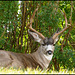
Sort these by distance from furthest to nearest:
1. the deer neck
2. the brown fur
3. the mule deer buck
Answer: the deer neck → the mule deer buck → the brown fur

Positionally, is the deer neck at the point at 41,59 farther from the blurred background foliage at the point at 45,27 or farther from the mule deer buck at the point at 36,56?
the blurred background foliage at the point at 45,27

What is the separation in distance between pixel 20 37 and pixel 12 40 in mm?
1019

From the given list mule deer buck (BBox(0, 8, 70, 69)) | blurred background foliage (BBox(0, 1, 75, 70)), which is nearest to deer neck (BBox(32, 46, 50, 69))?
mule deer buck (BBox(0, 8, 70, 69))

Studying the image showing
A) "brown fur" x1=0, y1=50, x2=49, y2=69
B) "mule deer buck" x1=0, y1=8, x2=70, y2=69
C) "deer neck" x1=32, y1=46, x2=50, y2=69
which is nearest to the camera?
"brown fur" x1=0, y1=50, x2=49, y2=69

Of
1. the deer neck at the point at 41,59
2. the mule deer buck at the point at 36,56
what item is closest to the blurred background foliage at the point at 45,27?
the mule deer buck at the point at 36,56

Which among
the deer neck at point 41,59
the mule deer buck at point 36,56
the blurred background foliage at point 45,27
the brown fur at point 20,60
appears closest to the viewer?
the brown fur at point 20,60

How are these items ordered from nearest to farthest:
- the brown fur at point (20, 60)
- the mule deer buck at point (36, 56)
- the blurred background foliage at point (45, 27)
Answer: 1. the brown fur at point (20, 60)
2. the mule deer buck at point (36, 56)
3. the blurred background foliage at point (45, 27)

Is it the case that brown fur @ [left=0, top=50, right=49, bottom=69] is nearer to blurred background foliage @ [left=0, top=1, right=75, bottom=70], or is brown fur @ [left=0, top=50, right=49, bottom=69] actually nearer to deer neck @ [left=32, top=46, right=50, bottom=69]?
deer neck @ [left=32, top=46, right=50, bottom=69]

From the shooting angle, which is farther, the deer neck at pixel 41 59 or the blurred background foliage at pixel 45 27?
the blurred background foliage at pixel 45 27

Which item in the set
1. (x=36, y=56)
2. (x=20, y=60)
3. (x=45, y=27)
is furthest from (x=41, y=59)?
(x=45, y=27)

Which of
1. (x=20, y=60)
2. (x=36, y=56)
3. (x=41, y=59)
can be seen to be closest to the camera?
(x=20, y=60)

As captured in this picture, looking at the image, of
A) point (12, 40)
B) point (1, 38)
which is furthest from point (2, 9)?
point (12, 40)

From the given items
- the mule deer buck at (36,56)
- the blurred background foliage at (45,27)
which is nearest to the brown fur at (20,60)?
the mule deer buck at (36,56)

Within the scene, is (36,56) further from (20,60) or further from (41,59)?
(20,60)
